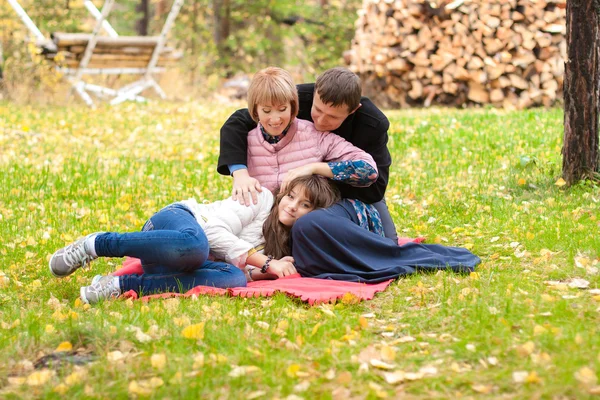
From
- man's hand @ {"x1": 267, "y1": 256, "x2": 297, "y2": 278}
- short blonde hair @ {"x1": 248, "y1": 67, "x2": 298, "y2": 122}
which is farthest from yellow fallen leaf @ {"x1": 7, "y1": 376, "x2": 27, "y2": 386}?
short blonde hair @ {"x1": 248, "y1": 67, "x2": 298, "y2": 122}

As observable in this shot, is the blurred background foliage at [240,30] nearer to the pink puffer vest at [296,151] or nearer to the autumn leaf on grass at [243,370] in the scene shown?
the pink puffer vest at [296,151]

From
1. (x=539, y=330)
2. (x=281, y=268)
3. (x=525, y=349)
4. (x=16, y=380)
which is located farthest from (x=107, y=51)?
(x=525, y=349)

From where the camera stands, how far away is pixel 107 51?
13.2 metres

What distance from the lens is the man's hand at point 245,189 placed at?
15.0 ft

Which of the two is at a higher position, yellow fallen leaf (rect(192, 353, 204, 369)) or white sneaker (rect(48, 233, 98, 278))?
white sneaker (rect(48, 233, 98, 278))

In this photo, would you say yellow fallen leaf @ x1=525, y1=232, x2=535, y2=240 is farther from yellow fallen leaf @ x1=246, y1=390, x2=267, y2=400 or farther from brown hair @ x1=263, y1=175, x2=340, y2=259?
yellow fallen leaf @ x1=246, y1=390, x2=267, y2=400

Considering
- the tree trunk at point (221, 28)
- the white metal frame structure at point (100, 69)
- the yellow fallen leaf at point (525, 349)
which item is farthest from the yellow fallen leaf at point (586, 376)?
the tree trunk at point (221, 28)

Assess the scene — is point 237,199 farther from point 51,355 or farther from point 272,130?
point 51,355

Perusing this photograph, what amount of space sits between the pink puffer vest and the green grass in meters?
0.88

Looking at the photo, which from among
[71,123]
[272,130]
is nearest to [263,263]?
[272,130]

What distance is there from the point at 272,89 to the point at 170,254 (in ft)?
3.49

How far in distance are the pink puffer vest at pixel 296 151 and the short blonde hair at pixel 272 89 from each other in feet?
0.85

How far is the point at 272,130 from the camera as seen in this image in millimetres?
4559

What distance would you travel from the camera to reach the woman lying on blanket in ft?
13.4
